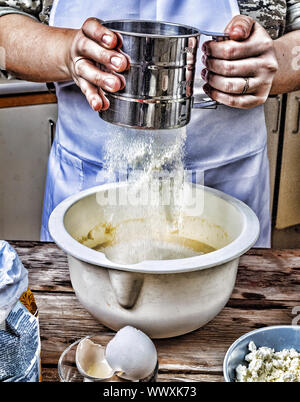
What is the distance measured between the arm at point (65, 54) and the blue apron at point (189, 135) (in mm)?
79

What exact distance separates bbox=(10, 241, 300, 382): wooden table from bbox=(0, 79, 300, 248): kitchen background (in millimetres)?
1015

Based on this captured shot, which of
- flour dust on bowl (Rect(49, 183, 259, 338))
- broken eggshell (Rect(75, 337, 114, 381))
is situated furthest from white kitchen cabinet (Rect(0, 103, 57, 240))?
broken eggshell (Rect(75, 337, 114, 381))

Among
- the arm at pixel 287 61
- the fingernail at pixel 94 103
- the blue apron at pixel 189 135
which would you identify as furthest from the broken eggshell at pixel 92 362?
the arm at pixel 287 61

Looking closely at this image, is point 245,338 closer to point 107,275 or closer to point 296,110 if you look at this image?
point 107,275

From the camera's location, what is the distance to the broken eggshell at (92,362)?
0.54 metres

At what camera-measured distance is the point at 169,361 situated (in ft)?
2.24

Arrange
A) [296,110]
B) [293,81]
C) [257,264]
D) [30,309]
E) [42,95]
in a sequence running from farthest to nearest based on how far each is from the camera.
Result: 1. [296,110]
2. [42,95]
3. [293,81]
4. [257,264]
5. [30,309]

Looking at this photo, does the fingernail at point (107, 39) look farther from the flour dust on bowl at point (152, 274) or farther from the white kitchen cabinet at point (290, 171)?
the white kitchen cabinet at point (290, 171)

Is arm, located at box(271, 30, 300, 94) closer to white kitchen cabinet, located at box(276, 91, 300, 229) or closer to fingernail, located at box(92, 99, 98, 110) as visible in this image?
fingernail, located at box(92, 99, 98, 110)

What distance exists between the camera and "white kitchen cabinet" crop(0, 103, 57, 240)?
1.89 meters

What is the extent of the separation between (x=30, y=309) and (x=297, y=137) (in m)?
1.78

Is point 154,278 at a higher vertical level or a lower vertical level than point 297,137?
higher

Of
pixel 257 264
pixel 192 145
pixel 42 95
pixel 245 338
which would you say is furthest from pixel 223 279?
pixel 42 95

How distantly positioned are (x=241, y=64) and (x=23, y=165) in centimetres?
134
